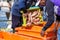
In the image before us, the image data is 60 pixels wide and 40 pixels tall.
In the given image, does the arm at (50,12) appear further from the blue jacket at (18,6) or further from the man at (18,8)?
the blue jacket at (18,6)

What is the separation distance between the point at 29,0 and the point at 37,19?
781 millimetres

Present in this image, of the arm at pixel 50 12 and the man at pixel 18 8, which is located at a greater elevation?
the arm at pixel 50 12

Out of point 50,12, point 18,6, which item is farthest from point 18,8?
point 50,12

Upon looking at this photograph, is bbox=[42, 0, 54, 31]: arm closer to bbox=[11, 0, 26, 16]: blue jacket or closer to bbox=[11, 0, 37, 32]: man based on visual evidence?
bbox=[11, 0, 37, 32]: man

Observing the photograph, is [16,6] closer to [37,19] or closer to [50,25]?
[37,19]

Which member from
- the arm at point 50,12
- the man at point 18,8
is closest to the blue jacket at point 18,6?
the man at point 18,8

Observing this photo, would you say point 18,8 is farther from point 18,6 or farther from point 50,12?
point 50,12

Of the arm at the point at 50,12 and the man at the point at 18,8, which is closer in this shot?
the arm at the point at 50,12

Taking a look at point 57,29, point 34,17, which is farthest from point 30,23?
point 57,29

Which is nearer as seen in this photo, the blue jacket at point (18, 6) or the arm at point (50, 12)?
the arm at point (50, 12)

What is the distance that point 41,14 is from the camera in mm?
3467

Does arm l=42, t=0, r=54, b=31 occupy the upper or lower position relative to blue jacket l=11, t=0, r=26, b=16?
upper

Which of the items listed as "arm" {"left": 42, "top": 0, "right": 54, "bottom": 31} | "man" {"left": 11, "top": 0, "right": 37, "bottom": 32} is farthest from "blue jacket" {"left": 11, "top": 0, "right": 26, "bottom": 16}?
"arm" {"left": 42, "top": 0, "right": 54, "bottom": 31}

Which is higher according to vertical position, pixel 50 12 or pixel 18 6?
pixel 50 12
